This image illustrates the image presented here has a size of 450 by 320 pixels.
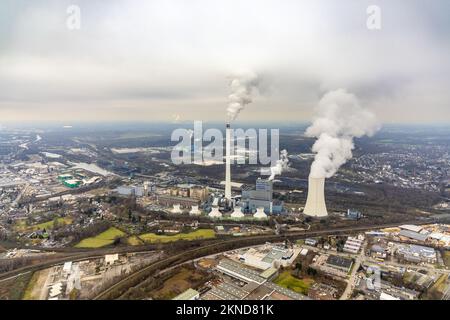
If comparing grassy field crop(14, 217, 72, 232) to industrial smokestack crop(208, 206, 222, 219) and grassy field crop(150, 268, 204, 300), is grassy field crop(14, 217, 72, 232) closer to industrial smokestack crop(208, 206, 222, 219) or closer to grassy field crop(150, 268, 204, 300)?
industrial smokestack crop(208, 206, 222, 219)

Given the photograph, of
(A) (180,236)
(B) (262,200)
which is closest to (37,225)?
(A) (180,236)

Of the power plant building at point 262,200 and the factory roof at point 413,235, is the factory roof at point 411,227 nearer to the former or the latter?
the factory roof at point 413,235

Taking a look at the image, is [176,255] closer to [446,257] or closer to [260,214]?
[260,214]

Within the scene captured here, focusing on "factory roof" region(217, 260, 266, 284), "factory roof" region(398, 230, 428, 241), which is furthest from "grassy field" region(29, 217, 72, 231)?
"factory roof" region(398, 230, 428, 241)
